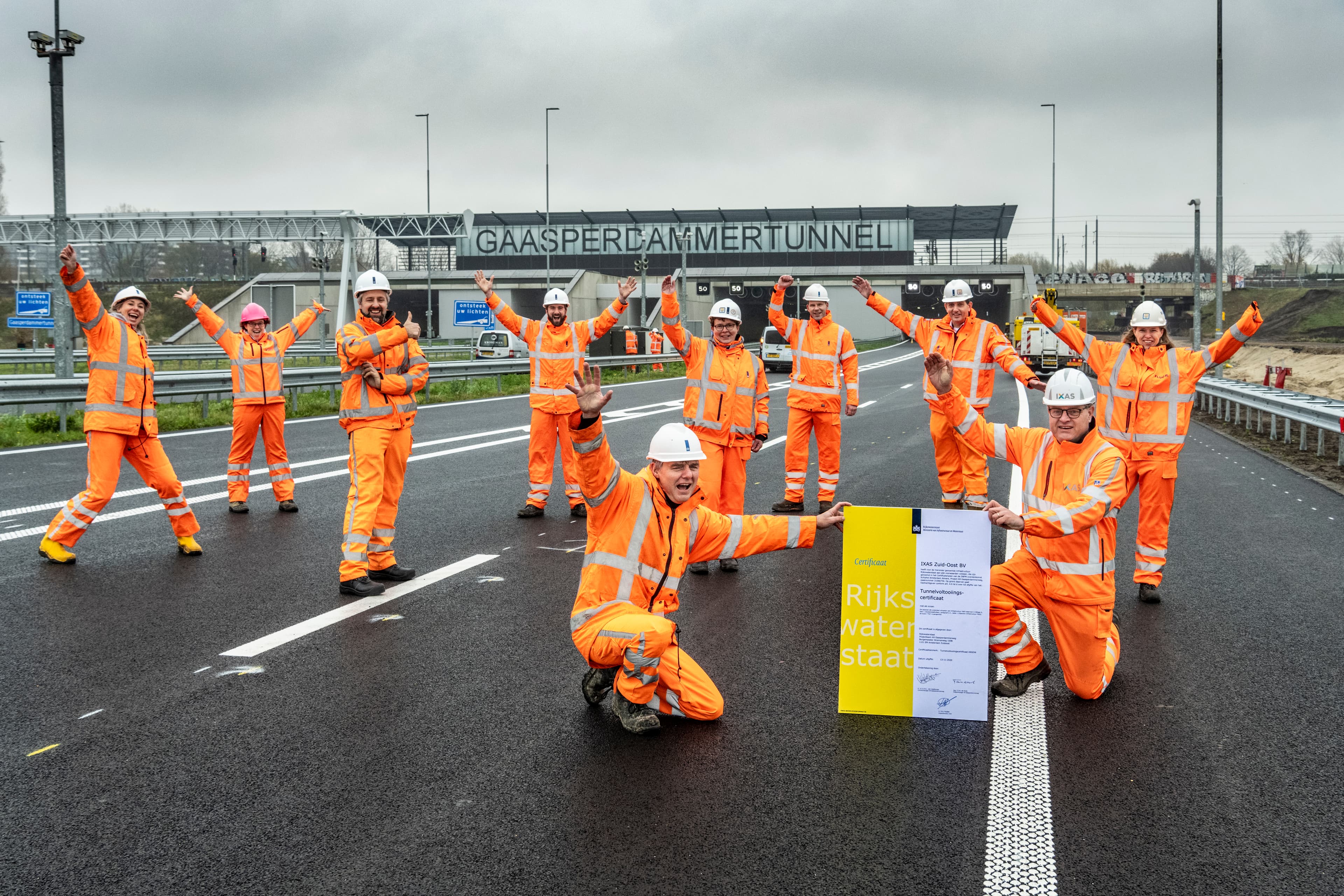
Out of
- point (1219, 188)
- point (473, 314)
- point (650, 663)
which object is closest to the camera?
point (650, 663)

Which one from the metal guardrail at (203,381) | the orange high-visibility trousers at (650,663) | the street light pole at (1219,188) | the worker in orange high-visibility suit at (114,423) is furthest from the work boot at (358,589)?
the street light pole at (1219,188)

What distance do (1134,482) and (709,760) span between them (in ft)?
14.1

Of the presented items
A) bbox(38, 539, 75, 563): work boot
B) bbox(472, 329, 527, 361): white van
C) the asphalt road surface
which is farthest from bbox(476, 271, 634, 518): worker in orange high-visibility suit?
bbox(472, 329, 527, 361): white van

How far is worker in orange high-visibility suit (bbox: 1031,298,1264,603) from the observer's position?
7.26 m

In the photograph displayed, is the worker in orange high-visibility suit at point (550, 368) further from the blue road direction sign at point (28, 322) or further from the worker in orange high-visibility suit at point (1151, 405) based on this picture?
the blue road direction sign at point (28, 322)

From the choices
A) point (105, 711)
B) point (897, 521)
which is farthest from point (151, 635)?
point (897, 521)

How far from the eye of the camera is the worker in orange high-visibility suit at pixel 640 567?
15.4 feet

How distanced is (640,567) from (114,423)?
17.0 ft

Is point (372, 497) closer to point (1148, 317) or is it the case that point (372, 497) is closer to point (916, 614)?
point (916, 614)

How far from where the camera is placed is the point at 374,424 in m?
7.36

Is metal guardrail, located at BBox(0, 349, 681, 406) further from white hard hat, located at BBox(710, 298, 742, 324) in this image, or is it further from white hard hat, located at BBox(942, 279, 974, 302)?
white hard hat, located at BBox(942, 279, 974, 302)

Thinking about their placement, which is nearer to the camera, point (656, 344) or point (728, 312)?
point (728, 312)

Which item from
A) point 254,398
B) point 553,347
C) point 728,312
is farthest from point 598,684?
point 254,398

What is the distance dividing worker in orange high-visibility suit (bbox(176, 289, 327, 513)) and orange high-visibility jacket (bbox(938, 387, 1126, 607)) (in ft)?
24.0
